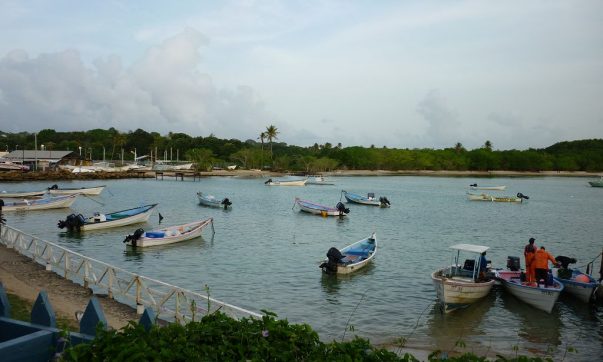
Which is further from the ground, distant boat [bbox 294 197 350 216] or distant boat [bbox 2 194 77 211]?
distant boat [bbox 2 194 77 211]

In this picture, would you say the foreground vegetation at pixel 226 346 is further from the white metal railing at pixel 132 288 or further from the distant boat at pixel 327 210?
the distant boat at pixel 327 210

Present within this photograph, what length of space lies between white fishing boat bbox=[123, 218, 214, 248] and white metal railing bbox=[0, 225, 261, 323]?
195 inches

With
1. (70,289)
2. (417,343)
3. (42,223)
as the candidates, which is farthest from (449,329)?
(42,223)

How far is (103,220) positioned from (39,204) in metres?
17.6

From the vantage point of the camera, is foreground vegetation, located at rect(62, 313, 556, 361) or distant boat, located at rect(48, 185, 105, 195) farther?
distant boat, located at rect(48, 185, 105, 195)

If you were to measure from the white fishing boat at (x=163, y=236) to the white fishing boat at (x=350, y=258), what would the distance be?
12136 mm

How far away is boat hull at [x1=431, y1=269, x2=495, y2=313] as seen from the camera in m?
19.8

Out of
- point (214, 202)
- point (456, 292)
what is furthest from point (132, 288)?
point (214, 202)

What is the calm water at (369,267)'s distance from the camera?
18781 mm

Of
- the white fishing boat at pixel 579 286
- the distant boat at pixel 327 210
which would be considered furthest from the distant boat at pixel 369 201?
the white fishing boat at pixel 579 286

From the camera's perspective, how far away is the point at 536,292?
20.4 meters

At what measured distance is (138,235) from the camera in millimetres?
31859

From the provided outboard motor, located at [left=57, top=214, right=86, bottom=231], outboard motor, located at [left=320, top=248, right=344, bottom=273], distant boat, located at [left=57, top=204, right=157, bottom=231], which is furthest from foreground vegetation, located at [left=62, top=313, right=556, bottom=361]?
distant boat, located at [left=57, top=204, right=157, bottom=231]

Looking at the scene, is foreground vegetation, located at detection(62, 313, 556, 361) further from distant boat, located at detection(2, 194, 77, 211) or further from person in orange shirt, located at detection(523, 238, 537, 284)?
distant boat, located at detection(2, 194, 77, 211)
